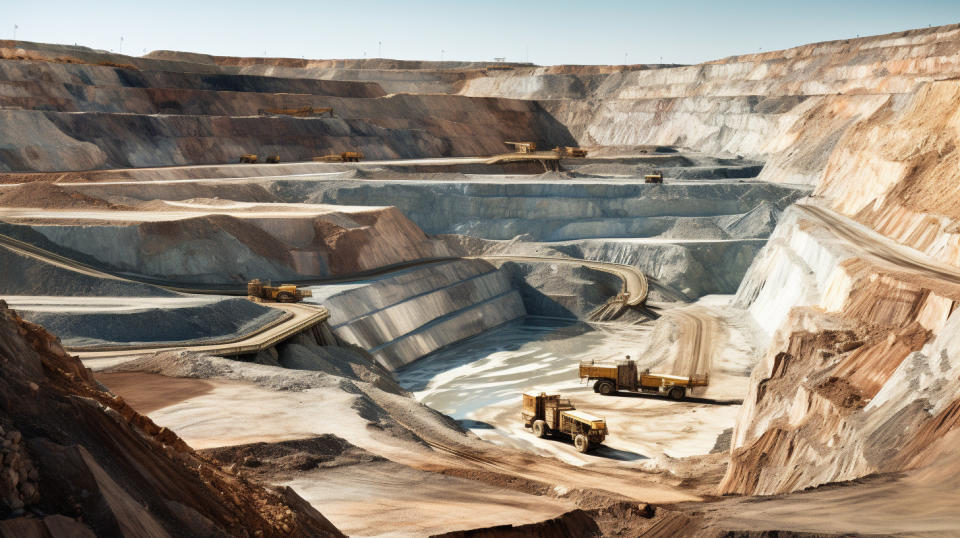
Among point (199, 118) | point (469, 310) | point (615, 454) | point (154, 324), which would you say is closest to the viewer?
point (615, 454)

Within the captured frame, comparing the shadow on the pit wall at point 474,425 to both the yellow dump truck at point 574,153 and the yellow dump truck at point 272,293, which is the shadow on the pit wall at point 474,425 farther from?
the yellow dump truck at point 574,153

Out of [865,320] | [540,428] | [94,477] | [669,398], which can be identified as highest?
[865,320]

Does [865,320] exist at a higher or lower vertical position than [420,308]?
lower

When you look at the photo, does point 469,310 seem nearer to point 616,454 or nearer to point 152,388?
point 616,454

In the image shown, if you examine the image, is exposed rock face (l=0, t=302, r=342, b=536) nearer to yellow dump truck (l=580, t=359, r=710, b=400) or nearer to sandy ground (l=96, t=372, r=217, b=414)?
sandy ground (l=96, t=372, r=217, b=414)

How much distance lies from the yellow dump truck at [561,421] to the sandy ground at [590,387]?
0.37m

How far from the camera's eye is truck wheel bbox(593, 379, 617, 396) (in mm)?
40625

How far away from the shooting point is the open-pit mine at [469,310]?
1565 cm

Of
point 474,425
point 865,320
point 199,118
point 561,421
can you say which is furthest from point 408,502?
point 199,118

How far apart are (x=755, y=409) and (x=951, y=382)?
30.3 feet

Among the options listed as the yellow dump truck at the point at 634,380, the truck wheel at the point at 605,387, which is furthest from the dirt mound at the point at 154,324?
the truck wheel at the point at 605,387

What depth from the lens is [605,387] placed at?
40.7 metres

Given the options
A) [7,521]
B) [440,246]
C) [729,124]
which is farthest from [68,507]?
[729,124]

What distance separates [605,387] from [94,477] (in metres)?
31.5
